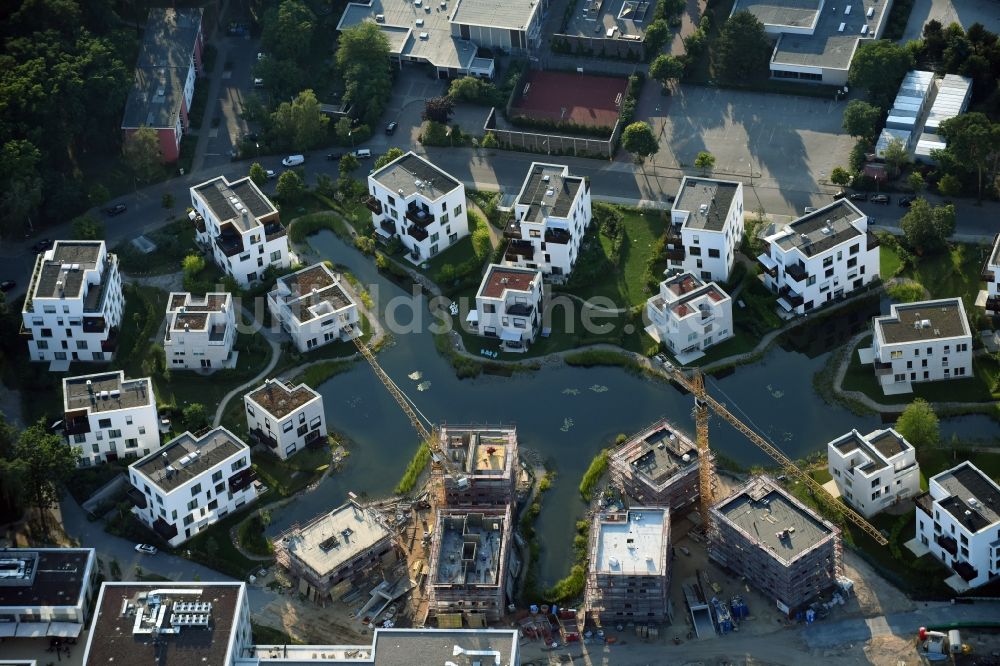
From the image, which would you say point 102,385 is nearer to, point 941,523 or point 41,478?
point 41,478

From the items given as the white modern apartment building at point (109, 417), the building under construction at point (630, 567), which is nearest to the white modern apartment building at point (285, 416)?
the white modern apartment building at point (109, 417)

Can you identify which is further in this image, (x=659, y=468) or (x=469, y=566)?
(x=659, y=468)

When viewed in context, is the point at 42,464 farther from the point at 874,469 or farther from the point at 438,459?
the point at 874,469

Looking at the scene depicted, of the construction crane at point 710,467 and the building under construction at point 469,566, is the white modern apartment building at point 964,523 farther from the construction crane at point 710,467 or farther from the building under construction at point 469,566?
the building under construction at point 469,566

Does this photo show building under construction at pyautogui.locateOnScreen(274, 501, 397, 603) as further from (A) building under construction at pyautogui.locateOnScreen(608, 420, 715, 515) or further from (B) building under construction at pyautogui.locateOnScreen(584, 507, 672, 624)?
(A) building under construction at pyautogui.locateOnScreen(608, 420, 715, 515)

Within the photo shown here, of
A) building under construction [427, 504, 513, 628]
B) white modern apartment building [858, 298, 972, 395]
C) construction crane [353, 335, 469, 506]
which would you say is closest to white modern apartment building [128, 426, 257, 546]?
construction crane [353, 335, 469, 506]

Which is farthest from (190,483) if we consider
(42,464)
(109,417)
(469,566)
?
(469,566)
